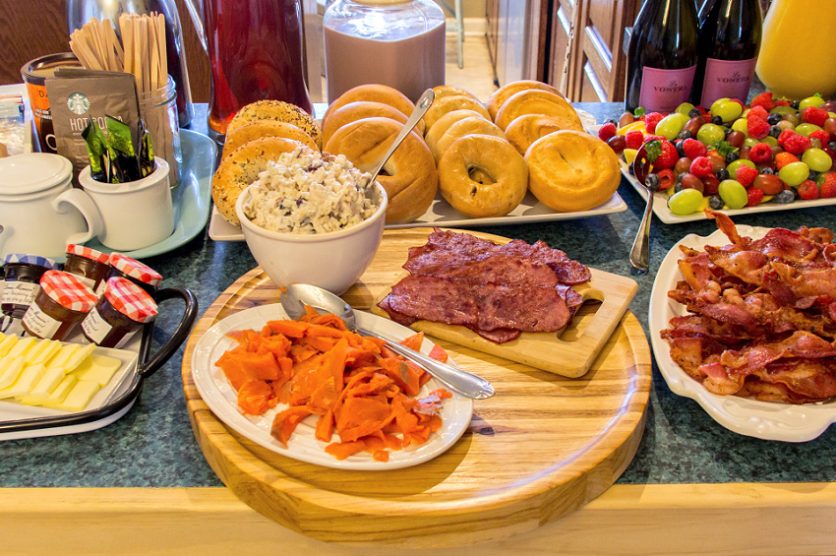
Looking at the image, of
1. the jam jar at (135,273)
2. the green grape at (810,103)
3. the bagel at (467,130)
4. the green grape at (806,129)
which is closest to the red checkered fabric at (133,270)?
the jam jar at (135,273)

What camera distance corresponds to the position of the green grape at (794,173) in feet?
4.30

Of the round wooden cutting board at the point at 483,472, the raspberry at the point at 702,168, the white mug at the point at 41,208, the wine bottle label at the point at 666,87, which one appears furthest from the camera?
the wine bottle label at the point at 666,87

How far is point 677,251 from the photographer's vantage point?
1.10m

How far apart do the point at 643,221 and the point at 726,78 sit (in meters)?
0.55

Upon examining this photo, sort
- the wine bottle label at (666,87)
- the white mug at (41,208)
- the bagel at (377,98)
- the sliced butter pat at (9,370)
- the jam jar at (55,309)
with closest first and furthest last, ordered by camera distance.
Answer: the sliced butter pat at (9,370), the jam jar at (55,309), the white mug at (41,208), the bagel at (377,98), the wine bottle label at (666,87)

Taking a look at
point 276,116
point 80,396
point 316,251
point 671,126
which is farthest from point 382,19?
point 80,396

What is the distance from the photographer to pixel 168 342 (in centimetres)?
95

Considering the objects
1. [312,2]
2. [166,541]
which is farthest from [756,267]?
[312,2]

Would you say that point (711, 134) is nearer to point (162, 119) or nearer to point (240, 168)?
point (240, 168)

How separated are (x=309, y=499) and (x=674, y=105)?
1.22 m

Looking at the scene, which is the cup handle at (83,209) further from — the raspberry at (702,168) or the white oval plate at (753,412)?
the raspberry at (702,168)

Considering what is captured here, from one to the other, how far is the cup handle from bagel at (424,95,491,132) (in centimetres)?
63

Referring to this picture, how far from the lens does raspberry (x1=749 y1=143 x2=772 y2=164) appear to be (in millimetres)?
1342

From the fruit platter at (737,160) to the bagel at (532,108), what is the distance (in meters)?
0.11
